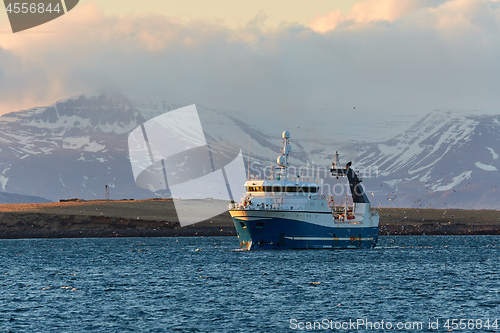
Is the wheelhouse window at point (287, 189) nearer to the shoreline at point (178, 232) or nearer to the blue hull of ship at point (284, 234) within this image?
the blue hull of ship at point (284, 234)

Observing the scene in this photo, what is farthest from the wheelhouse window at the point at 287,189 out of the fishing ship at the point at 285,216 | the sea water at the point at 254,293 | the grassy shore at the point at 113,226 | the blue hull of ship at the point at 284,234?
the grassy shore at the point at 113,226

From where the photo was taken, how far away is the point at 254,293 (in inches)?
2160

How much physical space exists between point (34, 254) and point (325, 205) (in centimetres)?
4543

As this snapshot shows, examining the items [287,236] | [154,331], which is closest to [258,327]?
[154,331]

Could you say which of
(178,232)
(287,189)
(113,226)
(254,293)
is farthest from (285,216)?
(113,226)

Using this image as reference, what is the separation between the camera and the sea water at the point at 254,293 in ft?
141

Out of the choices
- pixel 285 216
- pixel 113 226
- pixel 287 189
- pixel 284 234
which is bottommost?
pixel 113 226

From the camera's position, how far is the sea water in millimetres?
42875

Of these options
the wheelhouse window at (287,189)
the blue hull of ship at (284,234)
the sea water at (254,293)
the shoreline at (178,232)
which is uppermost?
the wheelhouse window at (287,189)

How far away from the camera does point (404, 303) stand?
164 ft

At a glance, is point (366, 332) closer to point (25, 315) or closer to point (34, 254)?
point (25, 315)

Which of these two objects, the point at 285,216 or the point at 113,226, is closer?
the point at 285,216

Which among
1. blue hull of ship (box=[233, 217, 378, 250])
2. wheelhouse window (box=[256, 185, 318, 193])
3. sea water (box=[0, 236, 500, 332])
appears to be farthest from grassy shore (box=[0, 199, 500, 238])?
sea water (box=[0, 236, 500, 332])

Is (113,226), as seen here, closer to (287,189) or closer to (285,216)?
(287,189)
